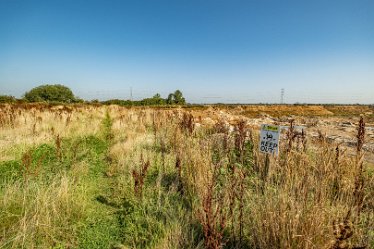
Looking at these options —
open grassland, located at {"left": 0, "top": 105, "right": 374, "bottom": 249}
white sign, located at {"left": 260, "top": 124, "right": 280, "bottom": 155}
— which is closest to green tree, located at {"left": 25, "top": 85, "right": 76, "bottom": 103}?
open grassland, located at {"left": 0, "top": 105, "right": 374, "bottom": 249}

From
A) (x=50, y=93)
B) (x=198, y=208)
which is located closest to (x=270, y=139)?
(x=198, y=208)

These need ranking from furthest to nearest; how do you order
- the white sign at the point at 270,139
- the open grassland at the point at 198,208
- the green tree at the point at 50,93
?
the green tree at the point at 50,93 → the white sign at the point at 270,139 → the open grassland at the point at 198,208

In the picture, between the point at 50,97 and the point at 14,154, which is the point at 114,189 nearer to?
the point at 14,154

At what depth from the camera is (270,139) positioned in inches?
135

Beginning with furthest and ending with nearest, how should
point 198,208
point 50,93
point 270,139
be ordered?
point 50,93, point 270,139, point 198,208

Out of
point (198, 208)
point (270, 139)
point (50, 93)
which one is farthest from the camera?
point (50, 93)

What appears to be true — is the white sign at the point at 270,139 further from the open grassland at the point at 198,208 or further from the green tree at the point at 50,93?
the green tree at the point at 50,93

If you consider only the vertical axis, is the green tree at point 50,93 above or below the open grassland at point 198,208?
above

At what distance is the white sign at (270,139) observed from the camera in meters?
3.33

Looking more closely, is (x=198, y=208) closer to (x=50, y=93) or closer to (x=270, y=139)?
(x=270, y=139)

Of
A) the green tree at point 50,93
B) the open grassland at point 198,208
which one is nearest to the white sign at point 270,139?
the open grassland at point 198,208

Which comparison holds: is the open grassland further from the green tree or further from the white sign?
the green tree

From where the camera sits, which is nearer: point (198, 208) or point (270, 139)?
point (198, 208)

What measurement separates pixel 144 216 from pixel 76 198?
3.26 feet
